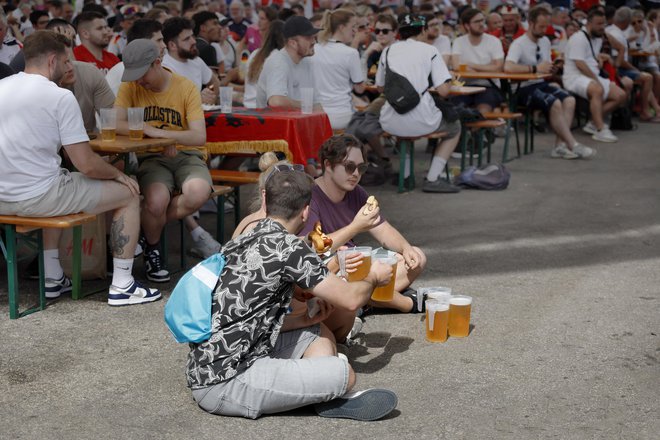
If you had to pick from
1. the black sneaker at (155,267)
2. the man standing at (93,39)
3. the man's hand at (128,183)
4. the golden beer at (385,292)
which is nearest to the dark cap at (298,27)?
the man standing at (93,39)

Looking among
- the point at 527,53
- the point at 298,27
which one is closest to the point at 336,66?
the point at 298,27

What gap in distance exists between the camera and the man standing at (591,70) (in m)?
12.4

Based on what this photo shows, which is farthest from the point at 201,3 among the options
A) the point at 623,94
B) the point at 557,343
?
the point at 557,343

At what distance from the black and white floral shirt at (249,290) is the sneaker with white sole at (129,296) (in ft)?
6.17

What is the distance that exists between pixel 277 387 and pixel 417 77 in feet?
18.4

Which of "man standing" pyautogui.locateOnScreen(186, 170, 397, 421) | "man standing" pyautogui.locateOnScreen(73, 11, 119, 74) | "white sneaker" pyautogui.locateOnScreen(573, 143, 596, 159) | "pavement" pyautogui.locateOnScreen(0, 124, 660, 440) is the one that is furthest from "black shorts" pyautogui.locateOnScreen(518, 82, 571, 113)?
"man standing" pyautogui.locateOnScreen(186, 170, 397, 421)

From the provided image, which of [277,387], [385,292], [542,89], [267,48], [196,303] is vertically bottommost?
[277,387]

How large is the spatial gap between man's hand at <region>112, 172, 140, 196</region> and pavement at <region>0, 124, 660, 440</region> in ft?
2.25

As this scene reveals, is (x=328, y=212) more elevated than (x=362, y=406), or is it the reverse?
(x=328, y=212)

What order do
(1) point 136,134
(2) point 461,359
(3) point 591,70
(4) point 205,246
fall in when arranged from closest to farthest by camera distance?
1. (2) point 461,359
2. (1) point 136,134
3. (4) point 205,246
4. (3) point 591,70

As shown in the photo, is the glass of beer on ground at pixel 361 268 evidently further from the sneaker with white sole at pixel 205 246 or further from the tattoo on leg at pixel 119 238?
the sneaker with white sole at pixel 205 246

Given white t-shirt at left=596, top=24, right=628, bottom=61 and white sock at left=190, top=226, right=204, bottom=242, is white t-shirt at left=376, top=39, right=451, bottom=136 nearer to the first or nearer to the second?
white sock at left=190, top=226, right=204, bottom=242

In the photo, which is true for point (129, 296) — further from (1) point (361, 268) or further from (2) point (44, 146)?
(1) point (361, 268)

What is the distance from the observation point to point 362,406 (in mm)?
4074
